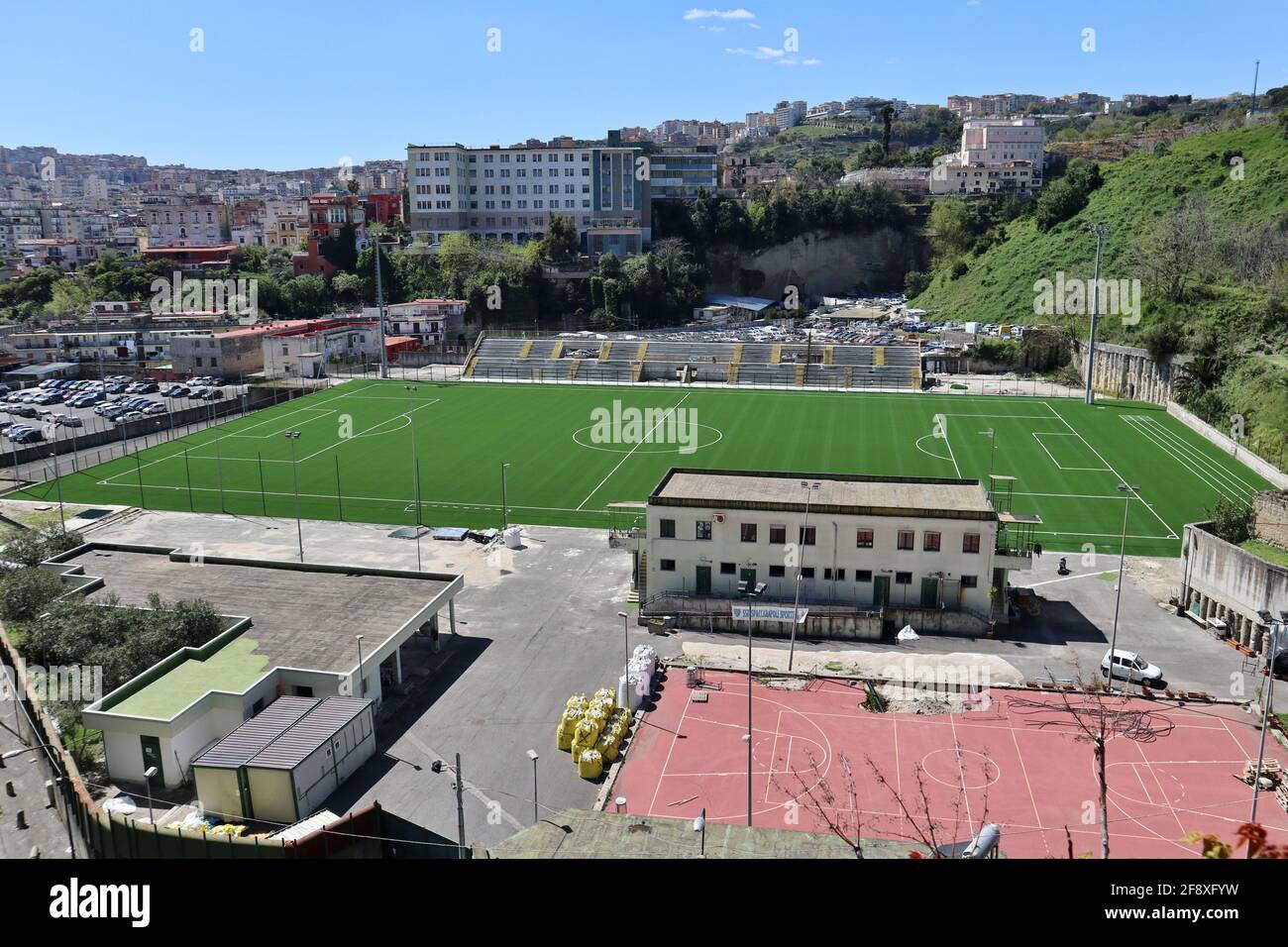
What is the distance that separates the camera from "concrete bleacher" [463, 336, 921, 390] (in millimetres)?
73688

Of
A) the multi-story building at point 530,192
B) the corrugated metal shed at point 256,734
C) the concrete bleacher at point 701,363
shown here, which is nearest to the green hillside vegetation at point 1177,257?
the concrete bleacher at point 701,363

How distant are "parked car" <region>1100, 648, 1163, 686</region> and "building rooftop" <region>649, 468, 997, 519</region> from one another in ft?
17.9

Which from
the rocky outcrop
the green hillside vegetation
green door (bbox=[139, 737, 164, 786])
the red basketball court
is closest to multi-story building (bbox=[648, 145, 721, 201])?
the rocky outcrop

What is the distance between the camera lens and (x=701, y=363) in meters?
76.5

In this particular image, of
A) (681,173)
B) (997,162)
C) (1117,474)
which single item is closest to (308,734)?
(1117,474)

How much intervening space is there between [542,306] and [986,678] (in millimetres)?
84337

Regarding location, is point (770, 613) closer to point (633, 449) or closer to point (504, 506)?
point (504, 506)

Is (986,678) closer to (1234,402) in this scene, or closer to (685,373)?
(1234,402)

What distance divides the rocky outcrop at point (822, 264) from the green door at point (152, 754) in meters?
108

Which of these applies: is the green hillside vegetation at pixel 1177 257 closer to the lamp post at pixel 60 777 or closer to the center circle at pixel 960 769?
the center circle at pixel 960 769

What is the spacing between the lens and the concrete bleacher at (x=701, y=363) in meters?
73.7

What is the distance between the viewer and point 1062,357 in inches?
2975

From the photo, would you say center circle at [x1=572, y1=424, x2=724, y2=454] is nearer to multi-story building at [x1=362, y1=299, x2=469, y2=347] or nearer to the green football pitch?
the green football pitch

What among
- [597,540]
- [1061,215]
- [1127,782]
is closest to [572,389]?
[597,540]
